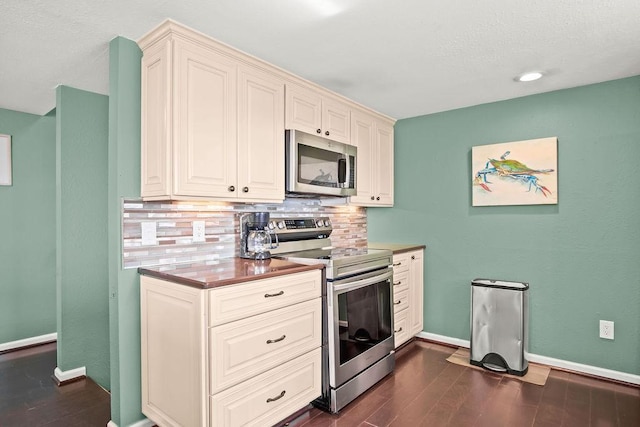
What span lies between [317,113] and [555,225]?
215 centimetres

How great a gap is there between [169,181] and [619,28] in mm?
2601

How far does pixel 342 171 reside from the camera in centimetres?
306

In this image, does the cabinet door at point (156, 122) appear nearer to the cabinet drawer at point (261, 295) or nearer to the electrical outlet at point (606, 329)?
the cabinet drawer at point (261, 295)

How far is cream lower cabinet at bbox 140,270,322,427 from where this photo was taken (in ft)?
5.67

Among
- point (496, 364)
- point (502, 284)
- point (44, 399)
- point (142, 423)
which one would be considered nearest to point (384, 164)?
point (502, 284)

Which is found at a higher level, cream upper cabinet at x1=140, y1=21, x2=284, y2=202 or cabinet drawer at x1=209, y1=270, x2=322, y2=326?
cream upper cabinet at x1=140, y1=21, x2=284, y2=202

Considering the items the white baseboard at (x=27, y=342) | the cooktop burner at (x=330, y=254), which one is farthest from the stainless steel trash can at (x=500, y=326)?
the white baseboard at (x=27, y=342)

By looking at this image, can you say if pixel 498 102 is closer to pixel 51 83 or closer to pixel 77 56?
pixel 77 56

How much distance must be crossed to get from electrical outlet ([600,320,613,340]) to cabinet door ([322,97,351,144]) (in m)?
2.47

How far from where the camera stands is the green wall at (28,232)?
3.42 metres

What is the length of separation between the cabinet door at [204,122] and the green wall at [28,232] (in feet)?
8.50

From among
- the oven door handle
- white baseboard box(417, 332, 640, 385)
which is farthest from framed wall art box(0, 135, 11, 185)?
white baseboard box(417, 332, 640, 385)

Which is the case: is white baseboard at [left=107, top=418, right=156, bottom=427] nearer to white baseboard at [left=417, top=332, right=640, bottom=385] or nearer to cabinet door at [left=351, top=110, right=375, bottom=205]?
cabinet door at [left=351, top=110, right=375, bottom=205]

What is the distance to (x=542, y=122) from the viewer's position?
3053 millimetres
